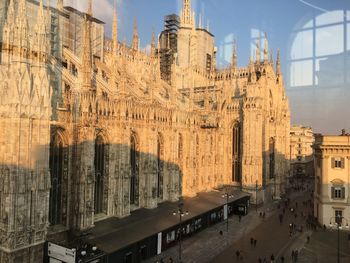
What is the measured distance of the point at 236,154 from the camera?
6228 centimetres

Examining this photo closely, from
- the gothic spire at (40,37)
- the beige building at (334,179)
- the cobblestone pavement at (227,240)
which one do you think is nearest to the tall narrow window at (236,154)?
the cobblestone pavement at (227,240)

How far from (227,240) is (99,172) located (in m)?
17.4

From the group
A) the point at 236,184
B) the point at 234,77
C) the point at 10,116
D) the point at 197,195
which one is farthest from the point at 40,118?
the point at 234,77

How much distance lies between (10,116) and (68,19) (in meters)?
23.5

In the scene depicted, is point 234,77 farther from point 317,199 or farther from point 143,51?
point 317,199

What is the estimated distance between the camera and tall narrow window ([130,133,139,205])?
38.3 metres

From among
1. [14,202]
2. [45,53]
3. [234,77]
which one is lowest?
[14,202]

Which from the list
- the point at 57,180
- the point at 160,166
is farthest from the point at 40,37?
the point at 160,166

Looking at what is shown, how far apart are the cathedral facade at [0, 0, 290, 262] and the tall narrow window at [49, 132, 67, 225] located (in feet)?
0.29

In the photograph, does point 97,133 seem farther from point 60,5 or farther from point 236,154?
point 236,154

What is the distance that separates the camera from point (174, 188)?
44.2 m

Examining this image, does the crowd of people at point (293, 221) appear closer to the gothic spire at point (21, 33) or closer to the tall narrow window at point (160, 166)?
the tall narrow window at point (160, 166)

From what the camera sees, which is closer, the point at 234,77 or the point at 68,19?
the point at 68,19

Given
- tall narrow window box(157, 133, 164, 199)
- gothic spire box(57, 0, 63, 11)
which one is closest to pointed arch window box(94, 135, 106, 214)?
tall narrow window box(157, 133, 164, 199)
